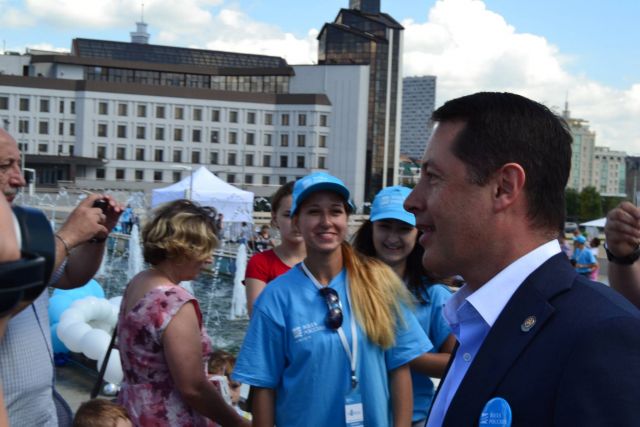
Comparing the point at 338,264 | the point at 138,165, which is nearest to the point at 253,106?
the point at 138,165

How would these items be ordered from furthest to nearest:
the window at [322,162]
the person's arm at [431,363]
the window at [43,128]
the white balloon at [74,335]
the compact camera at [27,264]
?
1. the window at [322,162]
2. the window at [43,128]
3. the white balloon at [74,335]
4. the person's arm at [431,363]
5. the compact camera at [27,264]

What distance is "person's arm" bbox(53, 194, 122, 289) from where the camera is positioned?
113 inches

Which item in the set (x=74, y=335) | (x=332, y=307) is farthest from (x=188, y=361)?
(x=74, y=335)

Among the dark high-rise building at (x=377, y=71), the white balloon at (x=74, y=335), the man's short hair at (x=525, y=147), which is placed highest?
the dark high-rise building at (x=377, y=71)

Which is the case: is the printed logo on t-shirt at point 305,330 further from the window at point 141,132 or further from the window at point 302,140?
the window at point 302,140

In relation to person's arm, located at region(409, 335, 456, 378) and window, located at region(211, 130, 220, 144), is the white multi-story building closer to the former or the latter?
window, located at region(211, 130, 220, 144)

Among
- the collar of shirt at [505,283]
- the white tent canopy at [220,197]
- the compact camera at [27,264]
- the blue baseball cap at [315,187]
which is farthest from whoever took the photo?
the white tent canopy at [220,197]

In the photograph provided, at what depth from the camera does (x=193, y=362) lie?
9.73ft

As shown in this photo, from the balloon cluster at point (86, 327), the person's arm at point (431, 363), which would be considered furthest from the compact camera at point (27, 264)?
the balloon cluster at point (86, 327)

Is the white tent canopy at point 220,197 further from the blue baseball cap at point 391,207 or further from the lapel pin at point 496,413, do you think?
the lapel pin at point 496,413

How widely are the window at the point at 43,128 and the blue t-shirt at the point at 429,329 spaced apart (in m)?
90.8

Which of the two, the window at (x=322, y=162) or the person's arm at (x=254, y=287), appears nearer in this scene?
the person's arm at (x=254, y=287)

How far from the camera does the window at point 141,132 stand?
9075 cm

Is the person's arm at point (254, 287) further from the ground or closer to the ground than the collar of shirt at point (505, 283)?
closer to the ground
